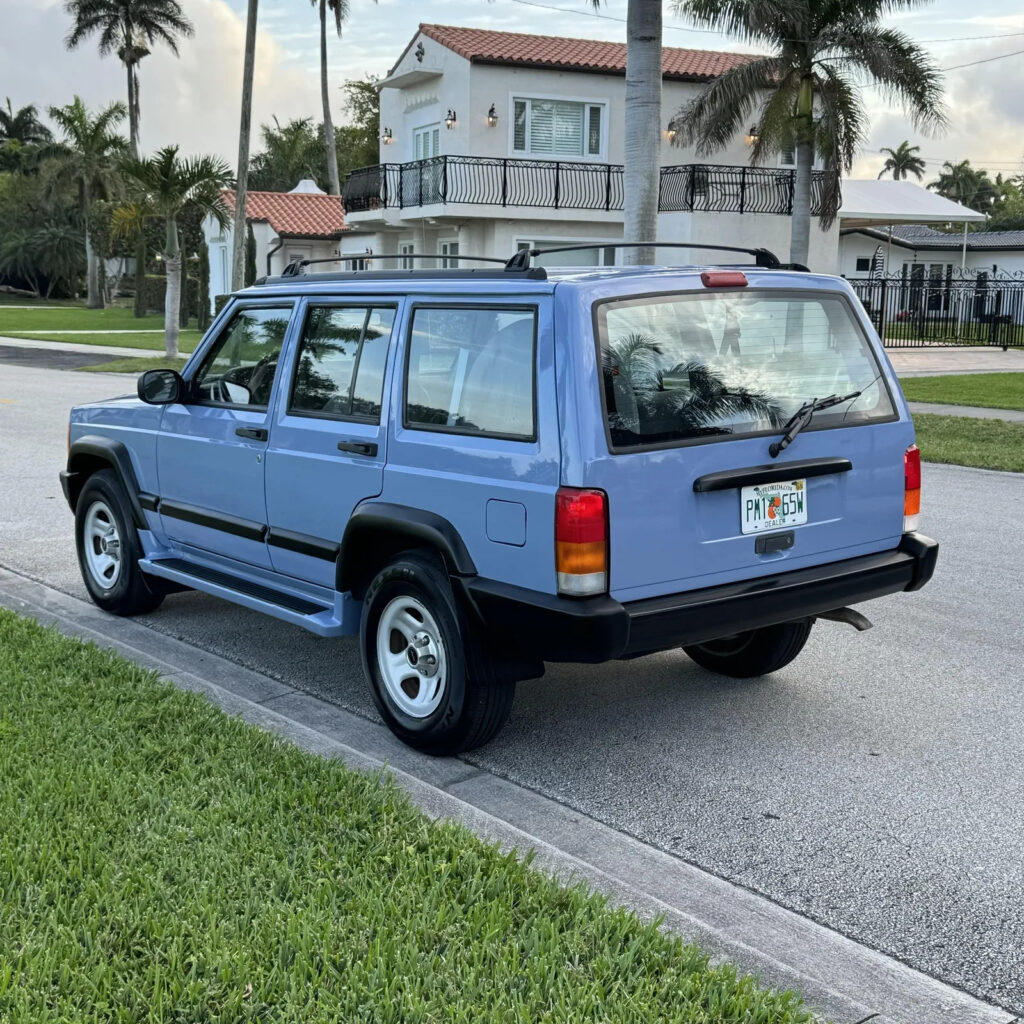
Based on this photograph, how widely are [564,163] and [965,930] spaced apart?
32.9 meters

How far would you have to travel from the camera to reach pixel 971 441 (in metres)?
15.1

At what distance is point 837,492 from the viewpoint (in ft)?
16.6

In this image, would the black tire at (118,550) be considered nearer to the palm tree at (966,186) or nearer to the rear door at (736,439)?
the rear door at (736,439)

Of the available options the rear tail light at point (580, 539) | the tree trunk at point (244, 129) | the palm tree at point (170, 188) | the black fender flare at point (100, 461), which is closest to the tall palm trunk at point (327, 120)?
the tree trunk at point (244, 129)

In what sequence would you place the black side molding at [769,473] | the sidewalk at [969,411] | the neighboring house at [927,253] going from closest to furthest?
the black side molding at [769,473]
the sidewalk at [969,411]
the neighboring house at [927,253]

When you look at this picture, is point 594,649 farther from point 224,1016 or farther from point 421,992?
point 224,1016

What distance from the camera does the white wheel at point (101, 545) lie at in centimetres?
710

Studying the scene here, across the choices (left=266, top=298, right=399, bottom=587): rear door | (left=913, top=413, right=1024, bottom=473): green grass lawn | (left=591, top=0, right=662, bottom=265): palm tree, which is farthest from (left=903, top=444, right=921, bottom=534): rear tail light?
(left=591, top=0, right=662, bottom=265): palm tree

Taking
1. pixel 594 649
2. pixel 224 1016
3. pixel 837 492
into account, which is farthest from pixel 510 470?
pixel 224 1016

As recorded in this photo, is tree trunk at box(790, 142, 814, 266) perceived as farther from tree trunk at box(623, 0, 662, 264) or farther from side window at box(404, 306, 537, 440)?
side window at box(404, 306, 537, 440)

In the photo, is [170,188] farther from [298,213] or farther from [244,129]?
[298,213]

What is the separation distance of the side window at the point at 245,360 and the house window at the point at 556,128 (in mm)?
30402

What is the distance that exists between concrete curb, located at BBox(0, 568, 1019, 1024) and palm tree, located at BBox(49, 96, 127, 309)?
6860 cm

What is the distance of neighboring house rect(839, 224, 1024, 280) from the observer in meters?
56.5
